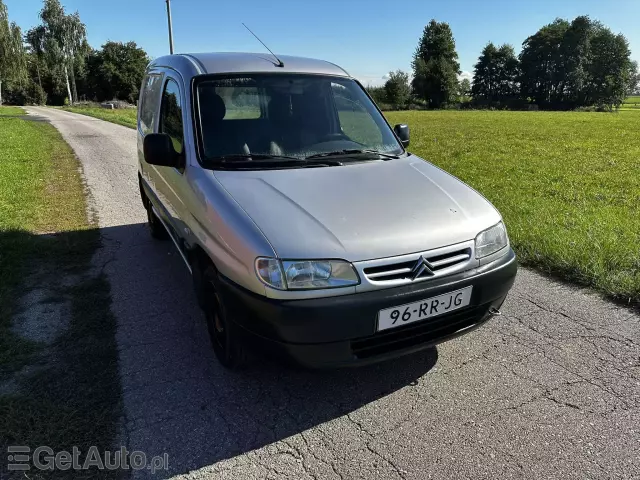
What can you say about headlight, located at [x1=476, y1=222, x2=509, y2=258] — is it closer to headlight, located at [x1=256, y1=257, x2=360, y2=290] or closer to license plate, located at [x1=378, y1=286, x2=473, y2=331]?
license plate, located at [x1=378, y1=286, x2=473, y2=331]

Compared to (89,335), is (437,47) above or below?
above

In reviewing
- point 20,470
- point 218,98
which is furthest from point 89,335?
point 218,98

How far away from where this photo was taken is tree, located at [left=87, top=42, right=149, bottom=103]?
74.6 metres

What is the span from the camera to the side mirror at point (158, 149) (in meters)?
3.24

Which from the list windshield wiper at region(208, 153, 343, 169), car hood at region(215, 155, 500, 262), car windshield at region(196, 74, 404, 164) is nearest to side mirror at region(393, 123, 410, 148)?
car windshield at region(196, 74, 404, 164)

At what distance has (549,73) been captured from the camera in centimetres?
8238

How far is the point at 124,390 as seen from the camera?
108 inches

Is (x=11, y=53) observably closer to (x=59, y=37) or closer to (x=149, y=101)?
(x=59, y=37)

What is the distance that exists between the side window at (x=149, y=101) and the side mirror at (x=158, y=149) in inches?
51.1

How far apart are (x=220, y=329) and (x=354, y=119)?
208 centimetres

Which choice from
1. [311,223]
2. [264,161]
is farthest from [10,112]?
[311,223]

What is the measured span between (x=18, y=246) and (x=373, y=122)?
4.20 metres

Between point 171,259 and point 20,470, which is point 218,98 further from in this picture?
point 20,470

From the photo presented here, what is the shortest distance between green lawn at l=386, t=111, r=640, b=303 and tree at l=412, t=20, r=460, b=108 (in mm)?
68533
